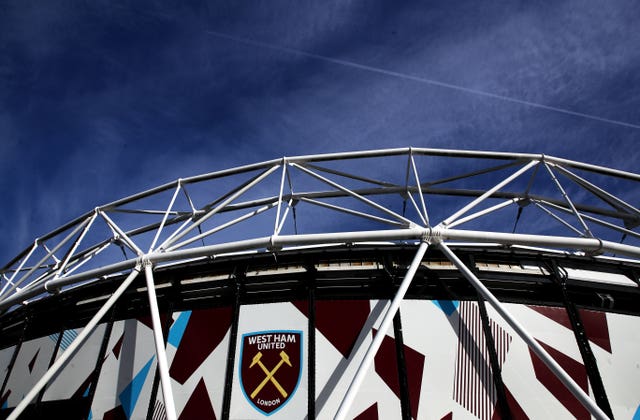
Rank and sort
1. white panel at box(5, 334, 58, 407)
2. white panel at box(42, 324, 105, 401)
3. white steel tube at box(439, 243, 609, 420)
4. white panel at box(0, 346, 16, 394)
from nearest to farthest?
white steel tube at box(439, 243, 609, 420) → white panel at box(42, 324, 105, 401) → white panel at box(5, 334, 58, 407) → white panel at box(0, 346, 16, 394)

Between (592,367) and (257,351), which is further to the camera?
(257,351)

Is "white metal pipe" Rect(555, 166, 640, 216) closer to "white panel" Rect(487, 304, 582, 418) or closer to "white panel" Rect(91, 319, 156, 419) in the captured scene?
"white panel" Rect(487, 304, 582, 418)

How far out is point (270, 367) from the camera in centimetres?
1114

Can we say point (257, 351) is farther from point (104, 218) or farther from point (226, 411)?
point (104, 218)

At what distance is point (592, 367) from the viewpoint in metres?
10.6

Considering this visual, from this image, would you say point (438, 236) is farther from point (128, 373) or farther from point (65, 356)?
point (65, 356)

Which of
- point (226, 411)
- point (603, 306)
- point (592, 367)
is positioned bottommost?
point (226, 411)

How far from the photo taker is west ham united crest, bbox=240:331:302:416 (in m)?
10.7

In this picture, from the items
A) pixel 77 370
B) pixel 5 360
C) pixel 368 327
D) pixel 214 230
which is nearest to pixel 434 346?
pixel 368 327

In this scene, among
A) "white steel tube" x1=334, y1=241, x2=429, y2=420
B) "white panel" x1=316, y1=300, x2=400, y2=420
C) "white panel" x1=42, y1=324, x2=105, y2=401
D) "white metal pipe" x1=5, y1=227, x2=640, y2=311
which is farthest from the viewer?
"white panel" x1=42, y1=324, x2=105, y2=401

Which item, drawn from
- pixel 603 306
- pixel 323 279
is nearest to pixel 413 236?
pixel 323 279

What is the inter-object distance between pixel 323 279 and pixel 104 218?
33.1 feet

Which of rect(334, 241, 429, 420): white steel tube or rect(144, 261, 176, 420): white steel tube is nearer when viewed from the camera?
rect(334, 241, 429, 420): white steel tube

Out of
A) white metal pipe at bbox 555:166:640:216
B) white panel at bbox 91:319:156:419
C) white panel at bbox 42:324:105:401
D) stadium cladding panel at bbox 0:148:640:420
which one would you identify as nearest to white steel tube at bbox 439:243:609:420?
stadium cladding panel at bbox 0:148:640:420
